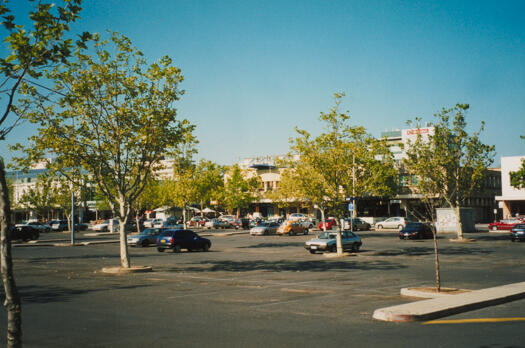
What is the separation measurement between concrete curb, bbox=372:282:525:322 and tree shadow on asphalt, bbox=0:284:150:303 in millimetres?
8990

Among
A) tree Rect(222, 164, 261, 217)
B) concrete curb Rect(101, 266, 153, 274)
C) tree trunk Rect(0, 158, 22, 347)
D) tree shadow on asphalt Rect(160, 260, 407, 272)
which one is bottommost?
tree shadow on asphalt Rect(160, 260, 407, 272)

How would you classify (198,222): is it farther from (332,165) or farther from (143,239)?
(332,165)

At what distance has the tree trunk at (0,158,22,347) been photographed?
5457 mm

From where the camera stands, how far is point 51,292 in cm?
1558

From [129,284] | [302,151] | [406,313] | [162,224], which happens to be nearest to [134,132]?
[129,284]

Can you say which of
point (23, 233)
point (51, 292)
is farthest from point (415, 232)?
point (23, 233)

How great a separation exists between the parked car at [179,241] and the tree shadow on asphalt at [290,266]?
838 cm

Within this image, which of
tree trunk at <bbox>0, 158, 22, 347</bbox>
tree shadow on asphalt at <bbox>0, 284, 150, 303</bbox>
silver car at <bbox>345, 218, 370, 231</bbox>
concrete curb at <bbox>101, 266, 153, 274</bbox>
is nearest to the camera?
tree trunk at <bbox>0, 158, 22, 347</bbox>

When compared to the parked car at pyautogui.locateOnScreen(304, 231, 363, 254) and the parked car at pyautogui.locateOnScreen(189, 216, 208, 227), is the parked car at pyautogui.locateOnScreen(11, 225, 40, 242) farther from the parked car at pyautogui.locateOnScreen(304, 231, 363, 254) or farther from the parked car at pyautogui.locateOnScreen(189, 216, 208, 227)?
the parked car at pyautogui.locateOnScreen(304, 231, 363, 254)

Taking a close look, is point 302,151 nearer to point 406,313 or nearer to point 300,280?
point 300,280

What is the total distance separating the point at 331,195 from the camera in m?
29.6

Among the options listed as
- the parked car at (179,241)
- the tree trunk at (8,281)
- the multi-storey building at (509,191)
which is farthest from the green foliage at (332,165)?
the multi-storey building at (509,191)

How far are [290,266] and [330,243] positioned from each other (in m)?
8.21

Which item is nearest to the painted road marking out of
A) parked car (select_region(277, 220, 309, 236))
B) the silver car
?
parked car (select_region(277, 220, 309, 236))
